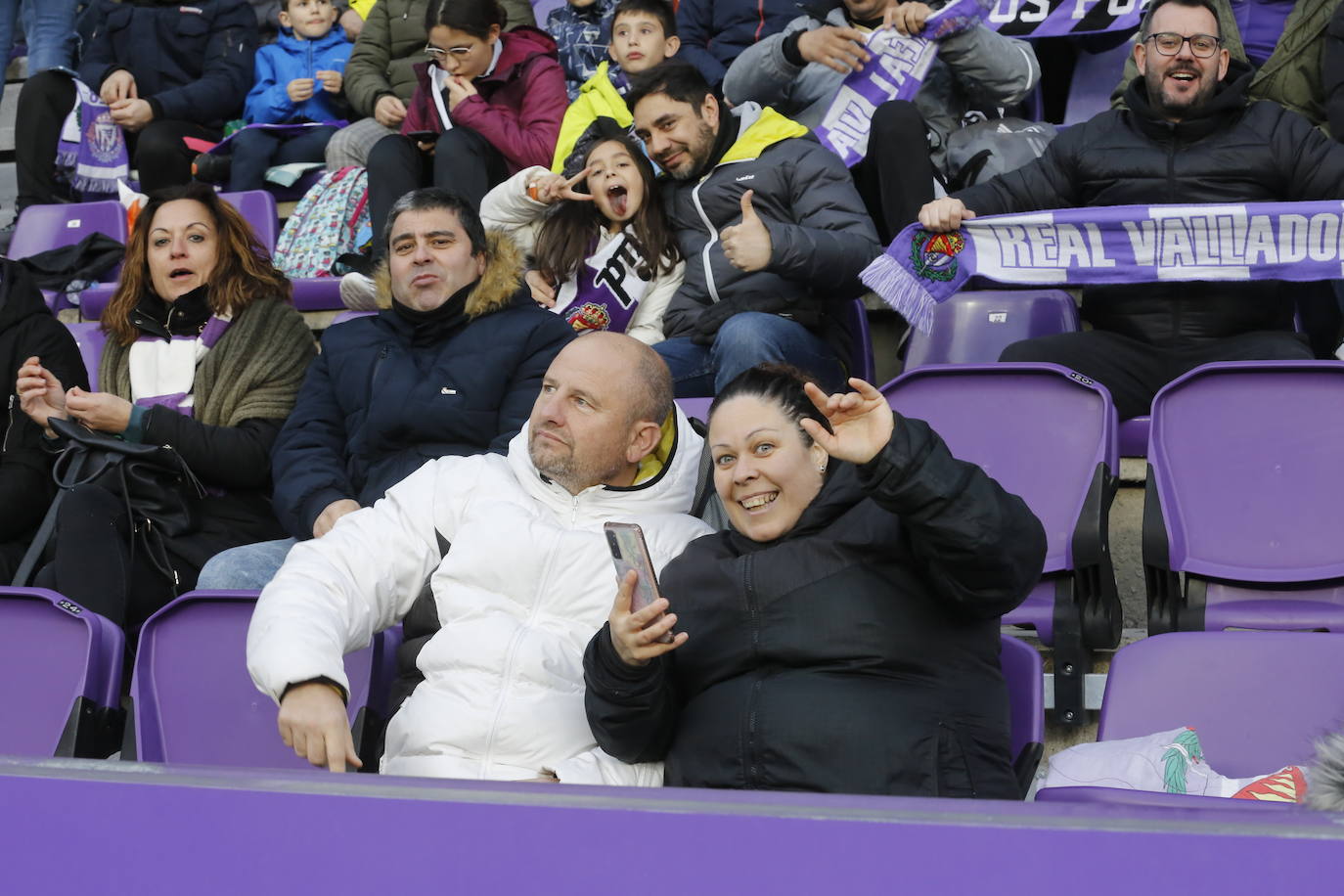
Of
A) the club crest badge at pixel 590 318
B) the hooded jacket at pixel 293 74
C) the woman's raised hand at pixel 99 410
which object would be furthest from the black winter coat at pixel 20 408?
the hooded jacket at pixel 293 74

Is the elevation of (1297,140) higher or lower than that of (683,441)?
higher

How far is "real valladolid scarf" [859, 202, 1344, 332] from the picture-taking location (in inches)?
147

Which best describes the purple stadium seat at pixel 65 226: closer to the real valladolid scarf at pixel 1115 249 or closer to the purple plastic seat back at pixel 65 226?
the purple plastic seat back at pixel 65 226

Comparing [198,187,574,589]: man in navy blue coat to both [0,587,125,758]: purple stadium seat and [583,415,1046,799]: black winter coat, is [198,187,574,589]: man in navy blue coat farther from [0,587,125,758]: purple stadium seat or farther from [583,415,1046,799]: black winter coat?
[583,415,1046,799]: black winter coat

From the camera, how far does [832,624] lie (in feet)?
7.53

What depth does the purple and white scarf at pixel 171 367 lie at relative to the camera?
3885mm

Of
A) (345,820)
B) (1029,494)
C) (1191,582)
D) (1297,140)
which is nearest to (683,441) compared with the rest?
(1029,494)

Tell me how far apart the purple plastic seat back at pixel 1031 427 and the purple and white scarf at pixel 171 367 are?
5.48 ft

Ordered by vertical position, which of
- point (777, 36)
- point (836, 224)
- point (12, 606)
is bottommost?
point (12, 606)

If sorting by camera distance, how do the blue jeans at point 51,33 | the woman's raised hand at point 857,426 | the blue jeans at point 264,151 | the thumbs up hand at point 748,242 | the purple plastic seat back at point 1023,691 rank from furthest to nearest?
the blue jeans at point 51,33 < the blue jeans at point 264,151 < the thumbs up hand at point 748,242 < the purple plastic seat back at point 1023,691 < the woman's raised hand at point 857,426

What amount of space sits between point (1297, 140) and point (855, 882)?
123 inches

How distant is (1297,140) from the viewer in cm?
384

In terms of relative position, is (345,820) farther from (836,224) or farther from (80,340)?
(80,340)

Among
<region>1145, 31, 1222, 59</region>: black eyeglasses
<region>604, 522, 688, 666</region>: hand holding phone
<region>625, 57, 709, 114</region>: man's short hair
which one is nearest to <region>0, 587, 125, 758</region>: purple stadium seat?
<region>604, 522, 688, 666</region>: hand holding phone
